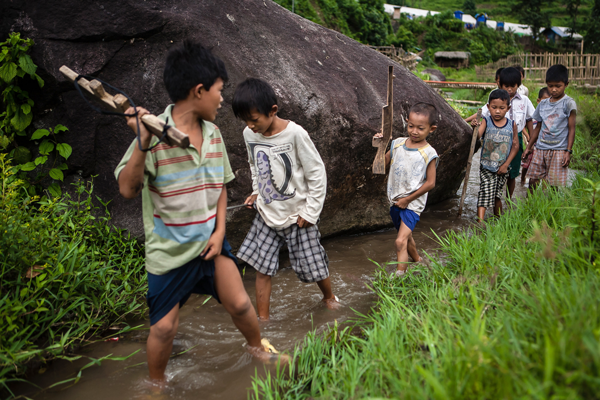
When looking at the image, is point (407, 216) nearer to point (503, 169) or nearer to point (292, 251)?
point (292, 251)

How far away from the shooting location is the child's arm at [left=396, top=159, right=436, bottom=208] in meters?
3.42

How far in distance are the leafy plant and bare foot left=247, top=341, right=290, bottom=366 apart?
2.60 metres

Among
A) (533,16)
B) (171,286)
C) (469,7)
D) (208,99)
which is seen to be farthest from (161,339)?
(469,7)

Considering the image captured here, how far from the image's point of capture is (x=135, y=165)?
1.93m

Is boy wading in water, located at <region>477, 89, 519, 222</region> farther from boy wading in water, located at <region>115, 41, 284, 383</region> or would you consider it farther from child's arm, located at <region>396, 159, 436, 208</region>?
boy wading in water, located at <region>115, 41, 284, 383</region>

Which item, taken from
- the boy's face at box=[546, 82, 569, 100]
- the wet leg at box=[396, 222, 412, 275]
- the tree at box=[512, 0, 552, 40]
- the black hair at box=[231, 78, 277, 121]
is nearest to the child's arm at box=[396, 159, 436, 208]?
the wet leg at box=[396, 222, 412, 275]

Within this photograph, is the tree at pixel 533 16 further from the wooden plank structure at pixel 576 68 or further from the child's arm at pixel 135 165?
the child's arm at pixel 135 165

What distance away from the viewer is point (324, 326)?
2.93 m

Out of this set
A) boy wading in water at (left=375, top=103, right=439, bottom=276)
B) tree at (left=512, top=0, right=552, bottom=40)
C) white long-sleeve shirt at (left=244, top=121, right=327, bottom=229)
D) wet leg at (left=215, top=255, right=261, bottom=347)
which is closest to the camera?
wet leg at (left=215, top=255, right=261, bottom=347)

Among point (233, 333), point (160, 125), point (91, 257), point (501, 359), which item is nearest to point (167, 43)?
point (91, 257)

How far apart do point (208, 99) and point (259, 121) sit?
53 cm

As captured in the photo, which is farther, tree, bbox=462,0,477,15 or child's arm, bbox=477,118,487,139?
tree, bbox=462,0,477,15

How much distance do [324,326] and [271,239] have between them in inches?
26.8

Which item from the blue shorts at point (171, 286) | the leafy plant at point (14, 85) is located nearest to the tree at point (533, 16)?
the leafy plant at point (14, 85)
